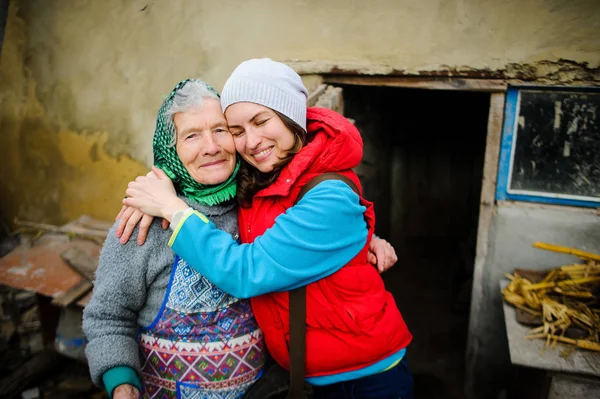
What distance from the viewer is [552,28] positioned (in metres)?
2.88

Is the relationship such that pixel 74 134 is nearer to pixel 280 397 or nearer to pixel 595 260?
pixel 280 397

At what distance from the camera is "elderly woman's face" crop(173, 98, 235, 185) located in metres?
1.77

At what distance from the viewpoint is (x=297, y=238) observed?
4.94 ft

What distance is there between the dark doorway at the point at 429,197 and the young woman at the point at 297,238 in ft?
9.94

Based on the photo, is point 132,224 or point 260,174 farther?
point 260,174

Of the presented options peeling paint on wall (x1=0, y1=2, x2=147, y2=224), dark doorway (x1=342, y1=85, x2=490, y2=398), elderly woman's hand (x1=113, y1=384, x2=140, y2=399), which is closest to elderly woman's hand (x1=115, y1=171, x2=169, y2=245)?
elderly woman's hand (x1=113, y1=384, x2=140, y2=399)

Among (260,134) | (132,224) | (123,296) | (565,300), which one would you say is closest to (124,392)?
(123,296)

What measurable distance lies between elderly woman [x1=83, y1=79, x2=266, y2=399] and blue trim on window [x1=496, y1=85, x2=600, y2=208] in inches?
92.4

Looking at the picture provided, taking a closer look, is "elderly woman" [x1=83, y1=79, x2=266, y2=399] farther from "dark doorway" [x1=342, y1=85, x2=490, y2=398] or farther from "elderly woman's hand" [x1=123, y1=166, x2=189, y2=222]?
"dark doorway" [x1=342, y1=85, x2=490, y2=398]

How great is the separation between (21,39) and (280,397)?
4.60 meters

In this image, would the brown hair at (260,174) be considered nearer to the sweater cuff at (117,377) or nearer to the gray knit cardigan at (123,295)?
the gray knit cardigan at (123,295)

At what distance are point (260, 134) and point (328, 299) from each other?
0.72 m

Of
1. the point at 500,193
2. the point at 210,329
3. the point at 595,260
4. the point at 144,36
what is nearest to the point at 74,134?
the point at 144,36

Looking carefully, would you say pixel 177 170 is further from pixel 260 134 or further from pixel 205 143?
pixel 260 134
